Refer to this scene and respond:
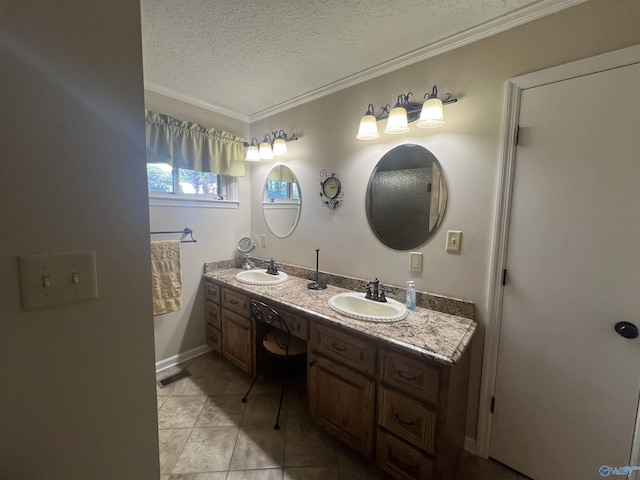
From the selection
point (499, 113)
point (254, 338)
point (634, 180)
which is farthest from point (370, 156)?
point (254, 338)

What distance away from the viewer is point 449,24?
4.51 feet

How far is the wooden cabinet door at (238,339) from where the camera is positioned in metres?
2.06

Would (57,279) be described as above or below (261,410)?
above

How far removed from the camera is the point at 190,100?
2.31 m

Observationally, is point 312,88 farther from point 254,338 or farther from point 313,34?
point 254,338

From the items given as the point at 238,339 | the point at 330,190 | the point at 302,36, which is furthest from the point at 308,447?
the point at 302,36

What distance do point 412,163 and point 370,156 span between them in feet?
1.07

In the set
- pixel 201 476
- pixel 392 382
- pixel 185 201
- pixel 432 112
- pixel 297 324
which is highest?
pixel 432 112

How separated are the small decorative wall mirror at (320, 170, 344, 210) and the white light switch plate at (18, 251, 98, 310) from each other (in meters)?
1.67

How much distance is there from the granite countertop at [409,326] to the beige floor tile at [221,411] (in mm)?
836

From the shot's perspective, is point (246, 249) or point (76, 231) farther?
point (246, 249)

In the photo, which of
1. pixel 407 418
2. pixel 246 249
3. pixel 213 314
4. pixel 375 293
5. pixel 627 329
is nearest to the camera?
pixel 627 329

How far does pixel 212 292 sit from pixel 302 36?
2158 millimetres

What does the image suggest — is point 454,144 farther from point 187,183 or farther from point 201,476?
point 201,476
